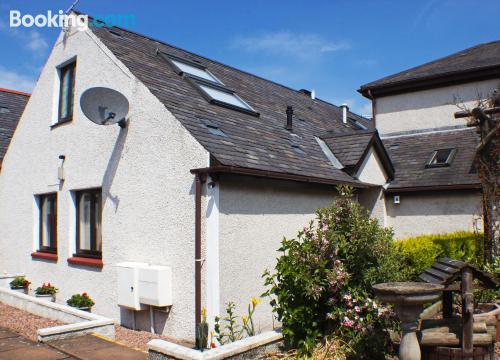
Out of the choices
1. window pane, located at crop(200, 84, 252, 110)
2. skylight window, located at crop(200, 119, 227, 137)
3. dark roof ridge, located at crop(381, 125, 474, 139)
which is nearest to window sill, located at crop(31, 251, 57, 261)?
skylight window, located at crop(200, 119, 227, 137)

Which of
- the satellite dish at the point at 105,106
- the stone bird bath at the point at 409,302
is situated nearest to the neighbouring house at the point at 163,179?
the satellite dish at the point at 105,106

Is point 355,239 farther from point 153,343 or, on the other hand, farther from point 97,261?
point 97,261

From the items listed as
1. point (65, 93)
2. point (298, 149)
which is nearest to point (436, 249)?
point (298, 149)

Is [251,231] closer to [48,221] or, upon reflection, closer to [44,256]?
[44,256]

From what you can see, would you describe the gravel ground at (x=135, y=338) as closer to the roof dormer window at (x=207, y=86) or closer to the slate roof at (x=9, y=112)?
the roof dormer window at (x=207, y=86)

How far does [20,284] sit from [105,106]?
556 cm

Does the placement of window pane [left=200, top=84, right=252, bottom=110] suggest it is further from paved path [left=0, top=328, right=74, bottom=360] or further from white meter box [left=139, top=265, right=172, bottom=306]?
paved path [left=0, top=328, right=74, bottom=360]

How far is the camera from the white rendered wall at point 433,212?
11.2 metres

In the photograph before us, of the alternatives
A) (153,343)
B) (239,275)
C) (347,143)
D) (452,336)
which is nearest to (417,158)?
(347,143)

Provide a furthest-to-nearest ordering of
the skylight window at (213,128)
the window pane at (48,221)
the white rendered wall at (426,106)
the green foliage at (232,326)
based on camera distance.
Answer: the white rendered wall at (426,106) → the window pane at (48,221) → the skylight window at (213,128) → the green foliage at (232,326)

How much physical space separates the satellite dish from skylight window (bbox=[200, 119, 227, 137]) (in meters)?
1.49

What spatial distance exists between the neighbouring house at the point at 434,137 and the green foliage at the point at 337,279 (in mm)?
5078

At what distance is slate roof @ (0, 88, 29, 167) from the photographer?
14.5 metres

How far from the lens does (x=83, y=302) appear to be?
855cm
